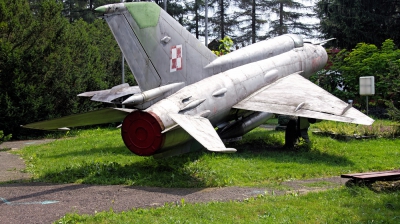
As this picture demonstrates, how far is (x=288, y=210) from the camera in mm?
6199

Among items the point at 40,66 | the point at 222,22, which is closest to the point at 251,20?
the point at 222,22

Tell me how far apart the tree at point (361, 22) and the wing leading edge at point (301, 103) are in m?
17.3

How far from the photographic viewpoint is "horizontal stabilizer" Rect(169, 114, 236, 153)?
7.27 metres

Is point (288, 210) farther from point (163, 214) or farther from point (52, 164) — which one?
point (52, 164)

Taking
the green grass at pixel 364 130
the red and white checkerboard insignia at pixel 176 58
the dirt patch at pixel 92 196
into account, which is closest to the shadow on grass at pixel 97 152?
the red and white checkerboard insignia at pixel 176 58

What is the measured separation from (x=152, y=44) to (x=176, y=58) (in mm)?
715

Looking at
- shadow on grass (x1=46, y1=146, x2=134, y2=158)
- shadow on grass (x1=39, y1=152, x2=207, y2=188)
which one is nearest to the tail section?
shadow on grass (x1=39, y1=152, x2=207, y2=188)

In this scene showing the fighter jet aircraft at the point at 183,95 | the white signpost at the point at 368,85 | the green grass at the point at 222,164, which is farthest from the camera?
the white signpost at the point at 368,85

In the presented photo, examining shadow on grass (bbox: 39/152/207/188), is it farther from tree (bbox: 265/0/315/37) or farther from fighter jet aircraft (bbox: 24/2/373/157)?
tree (bbox: 265/0/315/37)

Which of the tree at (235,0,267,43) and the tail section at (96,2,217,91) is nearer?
the tail section at (96,2,217,91)

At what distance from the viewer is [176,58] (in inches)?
392

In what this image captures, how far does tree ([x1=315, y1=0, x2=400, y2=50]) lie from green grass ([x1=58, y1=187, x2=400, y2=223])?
2252 centimetres

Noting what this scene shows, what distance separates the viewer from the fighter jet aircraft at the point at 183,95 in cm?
865

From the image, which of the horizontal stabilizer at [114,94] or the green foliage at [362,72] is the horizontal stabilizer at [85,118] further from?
the green foliage at [362,72]
